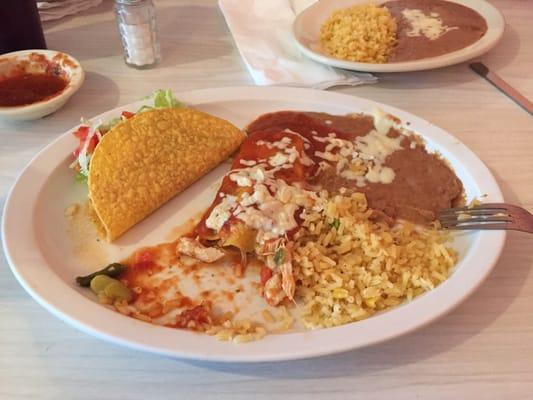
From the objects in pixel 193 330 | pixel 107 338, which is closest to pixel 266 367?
pixel 193 330

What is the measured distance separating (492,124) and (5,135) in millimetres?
1333

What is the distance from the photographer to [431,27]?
195cm

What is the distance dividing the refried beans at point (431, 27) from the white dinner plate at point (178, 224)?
1.21 ft

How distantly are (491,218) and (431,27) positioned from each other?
3.21 ft

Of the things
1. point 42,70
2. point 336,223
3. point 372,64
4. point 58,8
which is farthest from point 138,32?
point 336,223

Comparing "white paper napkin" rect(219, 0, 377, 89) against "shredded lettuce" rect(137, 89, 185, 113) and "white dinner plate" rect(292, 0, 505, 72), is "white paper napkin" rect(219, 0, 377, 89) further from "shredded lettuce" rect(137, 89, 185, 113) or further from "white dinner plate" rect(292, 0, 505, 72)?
"shredded lettuce" rect(137, 89, 185, 113)

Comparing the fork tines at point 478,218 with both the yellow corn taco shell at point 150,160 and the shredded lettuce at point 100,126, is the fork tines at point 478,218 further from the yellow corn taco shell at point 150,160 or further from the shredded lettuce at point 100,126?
the shredded lettuce at point 100,126

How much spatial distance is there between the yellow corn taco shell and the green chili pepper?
0.11 meters

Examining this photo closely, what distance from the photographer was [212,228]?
125 cm

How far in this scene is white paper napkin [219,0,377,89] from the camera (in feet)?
5.86

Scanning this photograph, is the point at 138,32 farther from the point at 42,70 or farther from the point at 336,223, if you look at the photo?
the point at 336,223

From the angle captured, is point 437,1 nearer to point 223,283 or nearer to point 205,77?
point 205,77

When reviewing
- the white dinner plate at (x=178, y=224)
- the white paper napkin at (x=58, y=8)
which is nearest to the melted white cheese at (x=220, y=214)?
the white dinner plate at (x=178, y=224)

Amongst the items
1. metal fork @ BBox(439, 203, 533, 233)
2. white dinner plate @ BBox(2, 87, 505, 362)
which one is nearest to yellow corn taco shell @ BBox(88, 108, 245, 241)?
white dinner plate @ BBox(2, 87, 505, 362)
